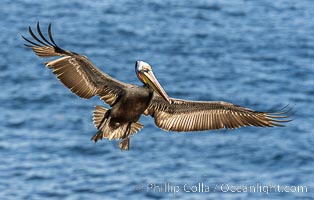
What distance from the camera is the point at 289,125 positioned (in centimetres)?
2648

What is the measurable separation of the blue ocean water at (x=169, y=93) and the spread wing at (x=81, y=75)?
9745mm

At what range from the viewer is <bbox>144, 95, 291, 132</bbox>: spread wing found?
13633mm

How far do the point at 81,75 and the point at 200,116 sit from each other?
2.09 m

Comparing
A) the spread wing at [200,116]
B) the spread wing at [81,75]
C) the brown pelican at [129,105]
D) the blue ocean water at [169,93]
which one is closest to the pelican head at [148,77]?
the brown pelican at [129,105]

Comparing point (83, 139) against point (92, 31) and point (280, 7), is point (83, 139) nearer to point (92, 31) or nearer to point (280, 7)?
point (92, 31)

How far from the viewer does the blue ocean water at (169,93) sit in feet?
77.8

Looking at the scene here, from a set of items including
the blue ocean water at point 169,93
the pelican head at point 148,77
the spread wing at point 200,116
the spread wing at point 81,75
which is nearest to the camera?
the pelican head at point 148,77

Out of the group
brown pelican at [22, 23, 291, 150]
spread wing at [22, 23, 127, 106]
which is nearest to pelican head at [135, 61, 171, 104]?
brown pelican at [22, 23, 291, 150]

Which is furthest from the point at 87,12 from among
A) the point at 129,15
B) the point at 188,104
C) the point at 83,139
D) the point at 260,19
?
the point at 188,104

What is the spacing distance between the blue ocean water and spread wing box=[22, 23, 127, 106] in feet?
32.0

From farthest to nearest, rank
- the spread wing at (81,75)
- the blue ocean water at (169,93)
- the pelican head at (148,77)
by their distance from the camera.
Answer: the blue ocean water at (169,93) → the spread wing at (81,75) → the pelican head at (148,77)

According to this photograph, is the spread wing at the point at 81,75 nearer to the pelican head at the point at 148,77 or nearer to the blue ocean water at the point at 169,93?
the pelican head at the point at 148,77

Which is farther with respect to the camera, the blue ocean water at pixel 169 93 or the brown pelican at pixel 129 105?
the blue ocean water at pixel 169 93

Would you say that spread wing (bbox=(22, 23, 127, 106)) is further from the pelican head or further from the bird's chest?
the pelican head
